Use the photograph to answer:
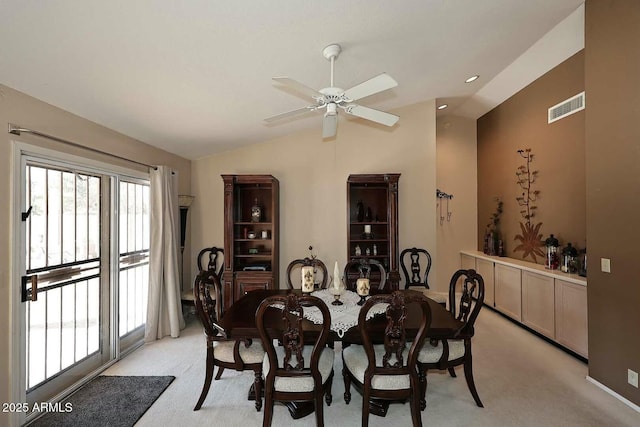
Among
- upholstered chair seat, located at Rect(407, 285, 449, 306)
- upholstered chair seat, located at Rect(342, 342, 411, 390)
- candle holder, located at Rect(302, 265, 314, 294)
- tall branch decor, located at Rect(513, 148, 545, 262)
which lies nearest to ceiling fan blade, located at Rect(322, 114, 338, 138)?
candle holder, located at Rect(302, 265, 314, 294)

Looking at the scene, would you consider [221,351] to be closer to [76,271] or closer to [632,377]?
[76,271]

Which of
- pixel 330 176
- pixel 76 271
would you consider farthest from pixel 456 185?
pixel 76 271

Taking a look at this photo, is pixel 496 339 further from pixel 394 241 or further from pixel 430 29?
pixel 430 29

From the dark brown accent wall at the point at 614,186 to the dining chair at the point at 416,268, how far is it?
183 centimetres

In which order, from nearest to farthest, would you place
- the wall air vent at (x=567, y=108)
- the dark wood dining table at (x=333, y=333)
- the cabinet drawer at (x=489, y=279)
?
the dark wood dining table at (x=333, y=333), the wall air vent at (x=567, y=108), the cabinet drawer at (x=489, y=279)

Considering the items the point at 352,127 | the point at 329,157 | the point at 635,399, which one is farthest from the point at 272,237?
the point at 635,399

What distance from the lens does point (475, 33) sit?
8.78 feet

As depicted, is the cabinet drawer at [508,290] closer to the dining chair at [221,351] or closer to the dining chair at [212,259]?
the dining chair at [221,351]

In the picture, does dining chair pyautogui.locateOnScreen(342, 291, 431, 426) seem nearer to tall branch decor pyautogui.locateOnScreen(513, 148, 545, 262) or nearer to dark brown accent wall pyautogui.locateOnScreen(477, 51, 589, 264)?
dark brown accent wall pyautogui.locateOnScreen(477, 51, 589, 264)

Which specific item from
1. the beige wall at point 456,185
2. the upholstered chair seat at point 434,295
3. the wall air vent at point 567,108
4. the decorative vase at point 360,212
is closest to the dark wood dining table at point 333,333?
the upholstered chair seat at point 434,295

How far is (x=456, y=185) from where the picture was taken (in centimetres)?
554

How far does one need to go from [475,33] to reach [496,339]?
3566 mm

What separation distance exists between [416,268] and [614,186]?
7.89 feet

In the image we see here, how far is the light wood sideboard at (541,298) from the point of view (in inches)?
121
